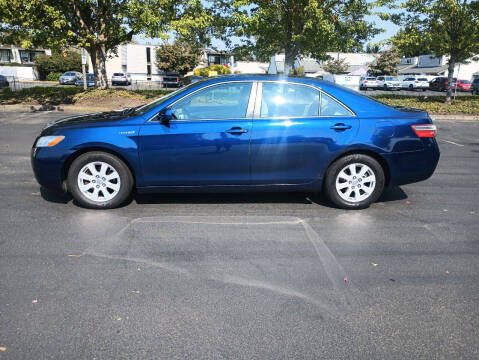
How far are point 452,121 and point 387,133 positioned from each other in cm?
1454

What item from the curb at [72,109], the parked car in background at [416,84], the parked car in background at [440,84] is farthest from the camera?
the parked car in background at [416,84]

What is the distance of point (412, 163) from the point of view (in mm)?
5539

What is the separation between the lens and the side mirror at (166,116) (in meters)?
5.18

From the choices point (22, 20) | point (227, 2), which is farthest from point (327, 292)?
point (227, 2)

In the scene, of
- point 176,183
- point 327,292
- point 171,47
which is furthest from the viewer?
point 171,47

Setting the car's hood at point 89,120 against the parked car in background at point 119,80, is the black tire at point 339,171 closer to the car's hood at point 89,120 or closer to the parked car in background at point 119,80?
the car's hood at point 89,120

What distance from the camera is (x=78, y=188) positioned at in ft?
17.6

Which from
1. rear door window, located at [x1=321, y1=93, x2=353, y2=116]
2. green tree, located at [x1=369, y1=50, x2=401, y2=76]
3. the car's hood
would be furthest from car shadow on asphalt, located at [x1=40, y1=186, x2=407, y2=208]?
green tree, located at [x1=369, y1=50, x2=401, y2=76]

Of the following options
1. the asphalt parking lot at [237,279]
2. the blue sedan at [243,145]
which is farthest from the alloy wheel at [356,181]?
the asphalt parking lot at [237,279]

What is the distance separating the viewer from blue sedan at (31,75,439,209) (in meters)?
5.23

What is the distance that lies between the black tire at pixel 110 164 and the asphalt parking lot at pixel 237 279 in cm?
11

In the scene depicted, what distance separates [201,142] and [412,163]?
2.63m

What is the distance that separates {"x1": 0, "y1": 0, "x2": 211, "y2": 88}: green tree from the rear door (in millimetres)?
14648

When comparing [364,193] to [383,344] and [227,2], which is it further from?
[227,2]
